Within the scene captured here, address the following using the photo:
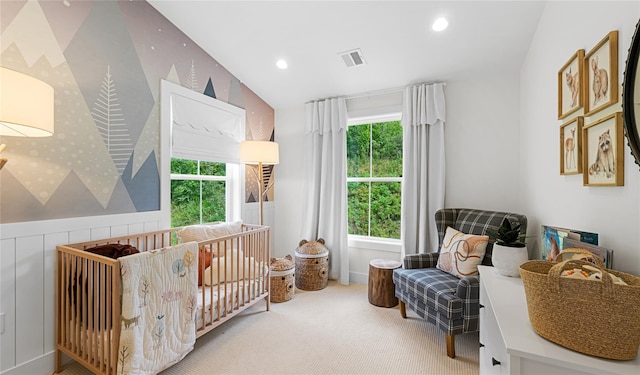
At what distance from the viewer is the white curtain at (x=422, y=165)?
293cm

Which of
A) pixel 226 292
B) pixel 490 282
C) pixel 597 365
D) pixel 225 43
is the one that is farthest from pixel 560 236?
pixel 225 43

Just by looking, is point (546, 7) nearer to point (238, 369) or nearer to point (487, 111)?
point (487, 111)

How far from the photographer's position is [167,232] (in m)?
2.51

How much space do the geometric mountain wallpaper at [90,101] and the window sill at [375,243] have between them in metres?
2.19

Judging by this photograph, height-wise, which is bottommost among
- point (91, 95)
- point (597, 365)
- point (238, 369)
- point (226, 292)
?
point (238, 369)

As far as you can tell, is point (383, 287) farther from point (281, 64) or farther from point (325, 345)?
point (281, 64)

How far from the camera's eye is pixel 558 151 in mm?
1776

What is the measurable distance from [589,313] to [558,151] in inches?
53.5

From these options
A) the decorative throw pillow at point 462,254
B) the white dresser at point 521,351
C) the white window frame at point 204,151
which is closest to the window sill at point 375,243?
the decorative throw pillow at point 462,254

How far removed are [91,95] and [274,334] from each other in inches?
88.5

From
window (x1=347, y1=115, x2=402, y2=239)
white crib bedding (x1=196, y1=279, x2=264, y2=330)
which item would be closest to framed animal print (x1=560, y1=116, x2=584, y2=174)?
window (x1=347, y1=115, x2=402, y2=239)

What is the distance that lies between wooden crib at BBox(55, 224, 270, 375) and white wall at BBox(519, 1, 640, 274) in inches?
87.1

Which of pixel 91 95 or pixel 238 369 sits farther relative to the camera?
pixel 91 95

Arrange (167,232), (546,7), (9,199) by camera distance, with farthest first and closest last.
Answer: (167,232) < (546,7) < (9,199)
